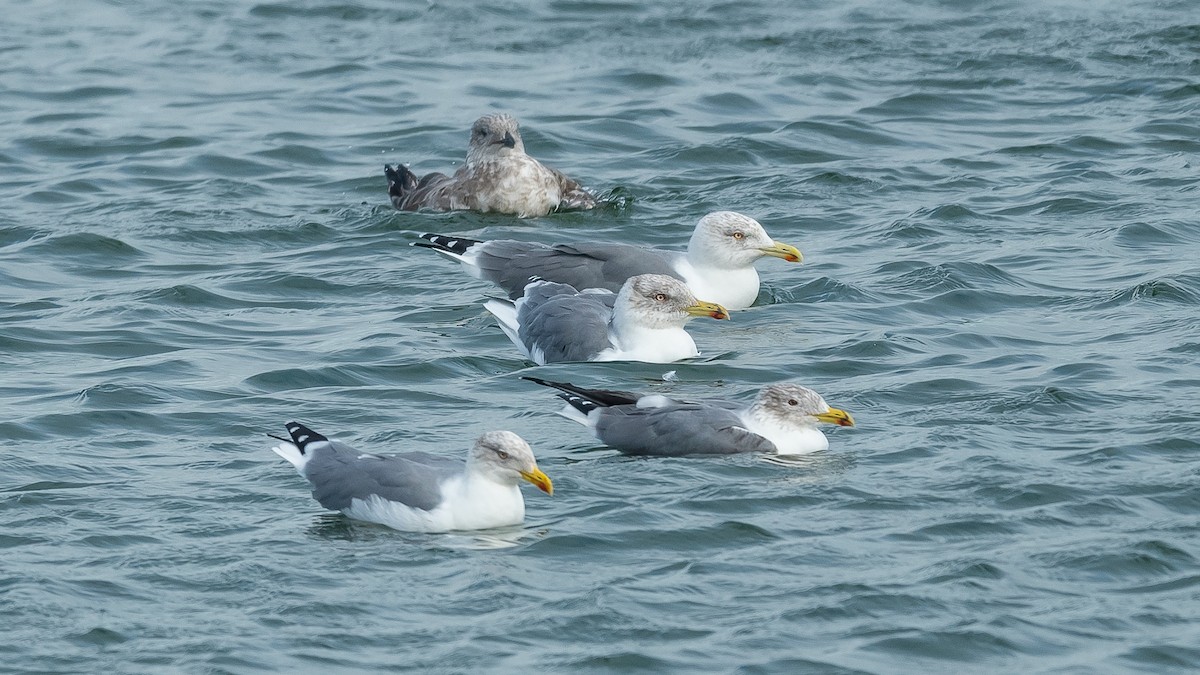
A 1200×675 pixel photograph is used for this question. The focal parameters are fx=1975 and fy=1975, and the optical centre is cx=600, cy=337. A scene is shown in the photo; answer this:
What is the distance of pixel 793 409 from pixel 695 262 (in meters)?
3.38

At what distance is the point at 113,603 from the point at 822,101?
1242cm

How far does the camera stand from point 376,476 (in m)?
8.83

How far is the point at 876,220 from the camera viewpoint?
1521cm

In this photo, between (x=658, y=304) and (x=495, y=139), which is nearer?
(x=658, y=304)

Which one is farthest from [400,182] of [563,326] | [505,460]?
[505,460]

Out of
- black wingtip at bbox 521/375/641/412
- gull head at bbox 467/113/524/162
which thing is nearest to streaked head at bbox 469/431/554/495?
black wingtip at bbox 521/375/641/412

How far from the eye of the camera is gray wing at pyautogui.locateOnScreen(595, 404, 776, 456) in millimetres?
9672

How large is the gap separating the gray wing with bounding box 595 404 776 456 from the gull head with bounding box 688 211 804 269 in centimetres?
315

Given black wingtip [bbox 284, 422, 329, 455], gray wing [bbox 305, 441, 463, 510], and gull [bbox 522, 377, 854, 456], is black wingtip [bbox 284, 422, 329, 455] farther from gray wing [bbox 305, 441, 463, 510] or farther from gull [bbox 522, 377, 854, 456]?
gull [bbox 522, 377, 854, 456]

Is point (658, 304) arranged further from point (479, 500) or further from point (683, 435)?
point (479, 500)

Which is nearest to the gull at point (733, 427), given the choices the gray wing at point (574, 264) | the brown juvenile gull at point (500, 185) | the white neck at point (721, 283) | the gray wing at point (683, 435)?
the gray wing at point (683, 435)

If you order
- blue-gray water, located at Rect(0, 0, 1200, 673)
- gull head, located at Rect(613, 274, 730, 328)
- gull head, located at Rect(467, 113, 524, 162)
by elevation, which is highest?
gull head, located at Rect(467, 113, 524, 162)

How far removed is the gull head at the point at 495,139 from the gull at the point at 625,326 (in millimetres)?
3908

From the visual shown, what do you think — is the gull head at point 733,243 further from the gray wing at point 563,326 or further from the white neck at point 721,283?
the gray wing at point 563,326
